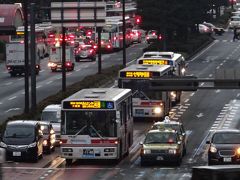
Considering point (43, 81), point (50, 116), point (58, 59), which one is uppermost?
point (50, 116)

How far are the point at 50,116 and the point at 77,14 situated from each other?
1330 centimetres

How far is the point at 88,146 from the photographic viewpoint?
43688 millimetres

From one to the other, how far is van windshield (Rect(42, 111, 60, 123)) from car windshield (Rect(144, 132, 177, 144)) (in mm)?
8817

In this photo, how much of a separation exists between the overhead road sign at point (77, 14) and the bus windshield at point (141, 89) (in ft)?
24.6

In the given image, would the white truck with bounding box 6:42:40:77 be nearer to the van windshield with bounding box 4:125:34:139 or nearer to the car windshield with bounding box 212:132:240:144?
the van windshield with bounding box 4:125:34:139

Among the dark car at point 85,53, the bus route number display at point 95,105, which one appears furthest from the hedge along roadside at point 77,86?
the dark car at point 85,53

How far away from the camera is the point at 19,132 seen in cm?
4491

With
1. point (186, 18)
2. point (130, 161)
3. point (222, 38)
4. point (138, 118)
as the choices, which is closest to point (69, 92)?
point (138, 118)

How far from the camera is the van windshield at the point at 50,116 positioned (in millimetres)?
52156

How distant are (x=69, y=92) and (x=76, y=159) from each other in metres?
19.8

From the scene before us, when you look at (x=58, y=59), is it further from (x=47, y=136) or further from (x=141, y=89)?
(x=47, y=136)

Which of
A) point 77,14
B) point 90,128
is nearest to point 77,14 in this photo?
point 77,14

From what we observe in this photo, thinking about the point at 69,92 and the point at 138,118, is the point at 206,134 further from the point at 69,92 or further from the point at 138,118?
the point at 69,92

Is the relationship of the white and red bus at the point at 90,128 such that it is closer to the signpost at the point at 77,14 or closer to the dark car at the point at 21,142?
the dark car at the point at 21,142
